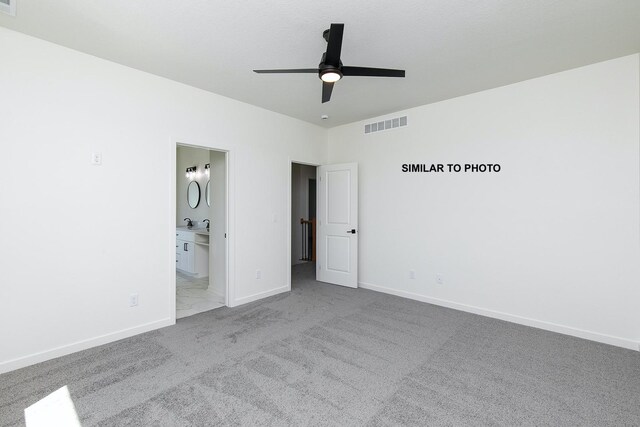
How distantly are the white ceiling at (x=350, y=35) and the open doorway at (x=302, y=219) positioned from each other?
3.90 m

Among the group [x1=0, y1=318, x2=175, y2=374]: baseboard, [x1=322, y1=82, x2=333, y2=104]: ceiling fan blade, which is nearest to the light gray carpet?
[x1=0, y1=318, x2=175, y2=374]: baseboard

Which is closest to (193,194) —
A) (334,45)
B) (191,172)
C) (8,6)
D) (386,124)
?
(191,172)

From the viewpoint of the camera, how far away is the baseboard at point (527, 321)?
295 cm

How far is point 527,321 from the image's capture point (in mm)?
3451

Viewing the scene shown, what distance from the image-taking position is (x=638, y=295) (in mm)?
2885

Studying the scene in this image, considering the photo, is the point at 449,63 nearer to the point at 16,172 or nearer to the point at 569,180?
the point at 569,180

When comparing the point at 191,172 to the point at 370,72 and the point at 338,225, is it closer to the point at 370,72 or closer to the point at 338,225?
the point at 338,225

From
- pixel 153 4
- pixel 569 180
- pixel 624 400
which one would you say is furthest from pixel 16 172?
pixel 569 180

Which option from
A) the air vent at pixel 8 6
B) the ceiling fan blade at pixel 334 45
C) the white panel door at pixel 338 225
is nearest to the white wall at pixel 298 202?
the white panel door at pixel 338 225

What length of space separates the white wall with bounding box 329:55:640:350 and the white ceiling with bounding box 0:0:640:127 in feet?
1.40

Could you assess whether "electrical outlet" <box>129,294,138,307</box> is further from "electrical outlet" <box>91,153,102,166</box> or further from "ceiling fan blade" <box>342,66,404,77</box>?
"ceiling fan blade" <box>342,66,404,77</box>

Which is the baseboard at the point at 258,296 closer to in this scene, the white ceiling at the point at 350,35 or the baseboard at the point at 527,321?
the baseboard at the point at 527,321

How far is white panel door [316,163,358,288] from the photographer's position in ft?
16.2

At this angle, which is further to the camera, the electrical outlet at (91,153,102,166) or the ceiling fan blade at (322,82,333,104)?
the electrical outlet at (91,153,102,166)
